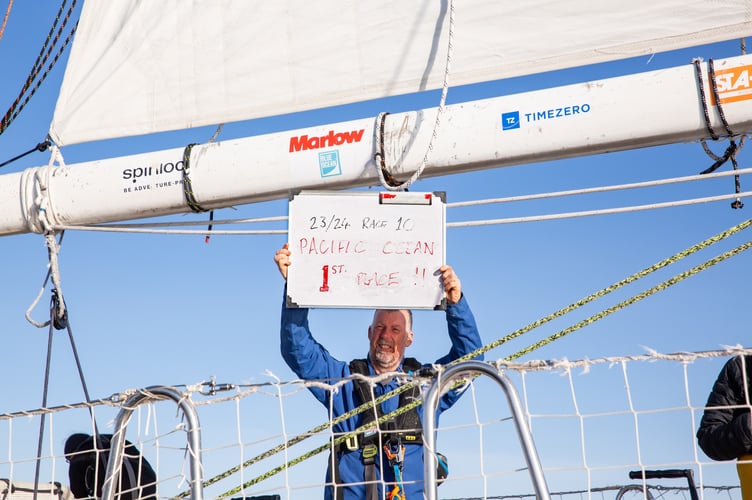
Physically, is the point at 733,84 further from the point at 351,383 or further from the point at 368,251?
the point at 351,383

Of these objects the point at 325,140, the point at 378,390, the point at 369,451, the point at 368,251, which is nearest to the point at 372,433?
the point at 369,451

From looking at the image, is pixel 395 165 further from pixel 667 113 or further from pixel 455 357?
pixel 667 113

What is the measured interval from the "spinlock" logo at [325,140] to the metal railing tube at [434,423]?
1686 millimetres

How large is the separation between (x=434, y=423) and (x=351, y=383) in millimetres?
1459

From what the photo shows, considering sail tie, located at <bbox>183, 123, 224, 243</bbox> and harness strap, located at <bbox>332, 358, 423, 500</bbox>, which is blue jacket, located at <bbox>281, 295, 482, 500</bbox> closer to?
harness strap, located at <bbox>332, 358, 423, 500</bbox>

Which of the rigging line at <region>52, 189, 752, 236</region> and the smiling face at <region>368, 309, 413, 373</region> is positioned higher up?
the rigging line at <region>52, 189, 752, 236</region>

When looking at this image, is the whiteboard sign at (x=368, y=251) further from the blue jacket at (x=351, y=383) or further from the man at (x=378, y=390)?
the blue jacket at (x=351, y=383)

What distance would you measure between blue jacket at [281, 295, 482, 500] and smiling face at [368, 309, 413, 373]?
0.22 feet

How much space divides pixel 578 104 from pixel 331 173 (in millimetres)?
1101

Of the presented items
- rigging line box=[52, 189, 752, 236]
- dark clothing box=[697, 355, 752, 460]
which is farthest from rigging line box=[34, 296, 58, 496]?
dark clothing box=[697, 355, 752, 460]

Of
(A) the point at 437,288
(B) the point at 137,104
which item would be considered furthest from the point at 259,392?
(B) the point at 137,104

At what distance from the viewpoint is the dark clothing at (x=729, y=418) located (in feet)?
11.9

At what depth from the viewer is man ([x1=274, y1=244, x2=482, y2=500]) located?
408 cm

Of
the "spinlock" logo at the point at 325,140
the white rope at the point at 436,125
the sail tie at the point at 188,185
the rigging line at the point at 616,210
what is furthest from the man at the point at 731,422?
the sail tie at the point at 188,185
